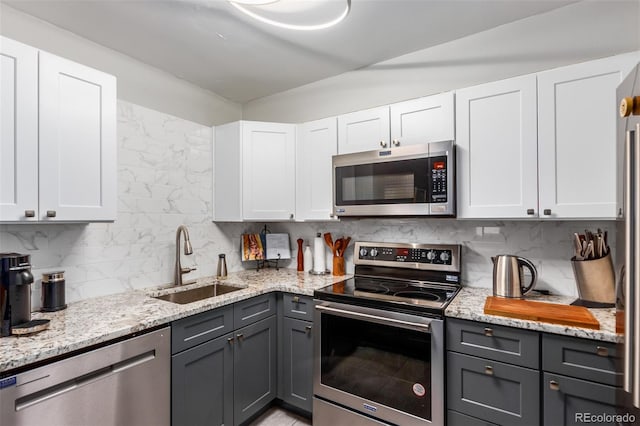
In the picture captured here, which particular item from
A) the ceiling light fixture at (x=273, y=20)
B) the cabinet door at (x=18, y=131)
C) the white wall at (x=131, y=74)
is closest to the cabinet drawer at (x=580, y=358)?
the ceiling light fixture at (x=273, y=20)

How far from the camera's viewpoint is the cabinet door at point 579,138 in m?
1.51

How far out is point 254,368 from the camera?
207 cm

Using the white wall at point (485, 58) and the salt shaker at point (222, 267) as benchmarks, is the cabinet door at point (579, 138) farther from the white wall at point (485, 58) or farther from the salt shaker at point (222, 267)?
the salt shaker at point (222, 267)

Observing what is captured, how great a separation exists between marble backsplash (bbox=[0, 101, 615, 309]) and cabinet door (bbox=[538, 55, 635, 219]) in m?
0.31

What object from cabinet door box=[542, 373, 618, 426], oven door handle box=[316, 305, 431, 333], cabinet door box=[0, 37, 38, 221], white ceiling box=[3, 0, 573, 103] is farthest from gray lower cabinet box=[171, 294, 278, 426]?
white ceiling box=[3, 0, 573, 103]

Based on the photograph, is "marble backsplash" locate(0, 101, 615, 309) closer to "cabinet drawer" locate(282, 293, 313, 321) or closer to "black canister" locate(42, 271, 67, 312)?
"black canister" locate(42, 271, 67, 312)

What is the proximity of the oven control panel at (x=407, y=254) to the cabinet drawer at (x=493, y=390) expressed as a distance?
687 millimetres

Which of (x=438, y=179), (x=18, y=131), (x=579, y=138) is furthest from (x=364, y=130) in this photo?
(x=18, y=131)

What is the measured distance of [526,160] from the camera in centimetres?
171

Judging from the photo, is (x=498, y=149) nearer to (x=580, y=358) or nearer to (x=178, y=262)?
(x=580, y=358)

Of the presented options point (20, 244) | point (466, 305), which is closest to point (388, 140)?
point (466, 305)

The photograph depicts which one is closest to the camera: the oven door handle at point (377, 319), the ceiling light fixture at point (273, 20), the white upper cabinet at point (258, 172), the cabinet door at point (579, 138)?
the ceiling light fixture at point (273, 20)

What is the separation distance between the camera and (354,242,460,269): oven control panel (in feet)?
6.93

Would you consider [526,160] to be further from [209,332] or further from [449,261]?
[209,332]
